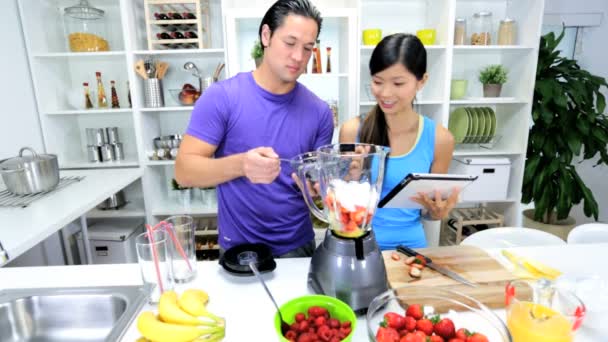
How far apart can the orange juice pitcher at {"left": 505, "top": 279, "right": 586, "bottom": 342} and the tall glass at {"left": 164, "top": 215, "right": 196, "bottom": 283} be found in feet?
2.56

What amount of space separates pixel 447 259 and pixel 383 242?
312 mm

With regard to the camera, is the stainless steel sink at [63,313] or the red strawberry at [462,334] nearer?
the red strawberry at [462,334]

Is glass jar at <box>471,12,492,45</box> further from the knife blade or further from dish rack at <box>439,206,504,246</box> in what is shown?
the knife blade

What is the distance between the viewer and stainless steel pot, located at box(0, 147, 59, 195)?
175 cm

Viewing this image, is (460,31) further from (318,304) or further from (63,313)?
(63,313)

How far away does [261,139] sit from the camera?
4.25 feet

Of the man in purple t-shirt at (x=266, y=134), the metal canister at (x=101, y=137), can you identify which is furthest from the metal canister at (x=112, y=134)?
the man in purple t-shirt at (x=266, y=134)

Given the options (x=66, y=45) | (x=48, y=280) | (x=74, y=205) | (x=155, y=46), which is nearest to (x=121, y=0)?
(x=155, y=46)

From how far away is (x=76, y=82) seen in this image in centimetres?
273

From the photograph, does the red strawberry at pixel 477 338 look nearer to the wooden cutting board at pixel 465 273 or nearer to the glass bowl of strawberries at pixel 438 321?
the glass bowl of strawberries at pixel 438 321

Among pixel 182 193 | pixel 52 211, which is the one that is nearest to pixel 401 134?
pixel 52 211

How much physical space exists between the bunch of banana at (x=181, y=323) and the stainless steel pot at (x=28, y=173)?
4.64ft

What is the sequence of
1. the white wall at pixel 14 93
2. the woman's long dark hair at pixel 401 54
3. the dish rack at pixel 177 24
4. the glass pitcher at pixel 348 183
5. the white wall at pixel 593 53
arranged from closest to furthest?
the glass pitcher at pixel 348 183 < the woman's long dark hair at pixel 401 54 < the white wall at pixel 14 93 < the dish rack at pixel 177 24 < the white wall at pixel 593 53

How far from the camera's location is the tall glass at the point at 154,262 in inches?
34.5
